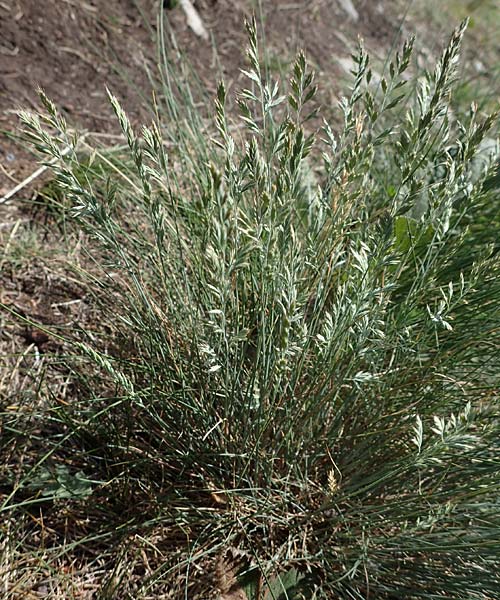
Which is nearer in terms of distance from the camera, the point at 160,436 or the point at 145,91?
the point at 160,436

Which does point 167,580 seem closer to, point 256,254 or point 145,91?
point 256,254

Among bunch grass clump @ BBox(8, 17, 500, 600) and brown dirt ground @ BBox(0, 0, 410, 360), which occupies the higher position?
brown dirt ground @ BBox(0, 0, 410, 360)

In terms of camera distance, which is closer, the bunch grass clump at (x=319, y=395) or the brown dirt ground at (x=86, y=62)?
the bunch grass clump at (x=319, y=395)

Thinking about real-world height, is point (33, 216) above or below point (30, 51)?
below

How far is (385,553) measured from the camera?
139 cm

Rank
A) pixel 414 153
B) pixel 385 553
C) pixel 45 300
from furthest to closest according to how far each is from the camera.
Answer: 1. pixel 45 300
2. pixel 385 553
3. pixel 414 153

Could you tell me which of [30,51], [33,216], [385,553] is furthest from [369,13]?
[385,553]

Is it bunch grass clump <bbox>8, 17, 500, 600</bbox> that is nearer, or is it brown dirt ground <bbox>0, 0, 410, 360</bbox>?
bunch grass clump <bbox>8, 17, 500, 600</bbox>

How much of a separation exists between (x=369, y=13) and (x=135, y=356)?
330cm

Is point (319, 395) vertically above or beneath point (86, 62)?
beneath

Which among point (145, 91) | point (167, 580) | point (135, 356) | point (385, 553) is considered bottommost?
point (385, 553)

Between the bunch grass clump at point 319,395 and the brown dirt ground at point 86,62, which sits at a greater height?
the brown dirt ground at point 86,62

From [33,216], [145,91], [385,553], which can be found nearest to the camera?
[385,553]

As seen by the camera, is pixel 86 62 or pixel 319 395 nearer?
pixel 319 395
